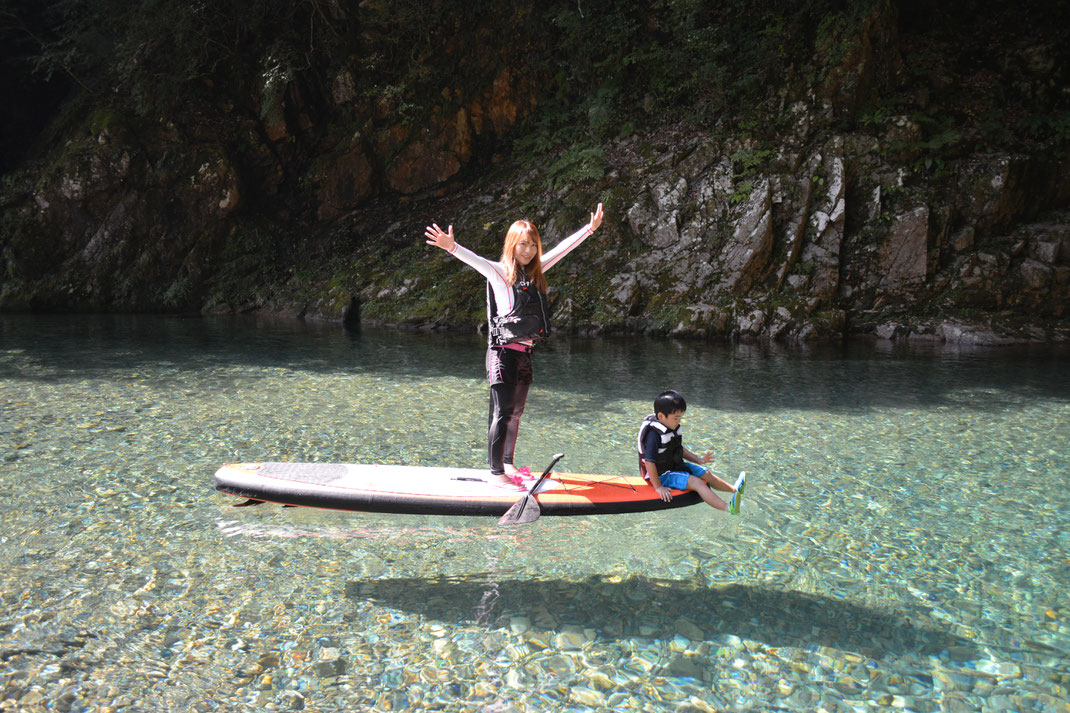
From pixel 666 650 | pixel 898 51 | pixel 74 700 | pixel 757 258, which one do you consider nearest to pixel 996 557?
pixel 666 650

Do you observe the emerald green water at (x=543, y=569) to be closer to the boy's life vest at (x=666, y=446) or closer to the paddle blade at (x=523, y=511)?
the paddle blade at (x=523, y=511)

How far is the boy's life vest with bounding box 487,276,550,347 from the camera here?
4.54 meters

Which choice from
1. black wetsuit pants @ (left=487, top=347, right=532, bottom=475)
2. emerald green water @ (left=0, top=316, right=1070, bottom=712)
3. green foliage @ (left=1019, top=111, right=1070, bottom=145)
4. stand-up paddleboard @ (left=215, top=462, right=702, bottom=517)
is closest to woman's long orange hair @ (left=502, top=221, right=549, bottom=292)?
black wetsuit pants @ (left=487, top=347, right=532, bottom=475)

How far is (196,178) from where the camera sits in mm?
20656

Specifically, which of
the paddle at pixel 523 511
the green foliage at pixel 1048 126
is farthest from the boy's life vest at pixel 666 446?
the green foliage at pixel 1048 126

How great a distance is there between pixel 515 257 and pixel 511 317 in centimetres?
38

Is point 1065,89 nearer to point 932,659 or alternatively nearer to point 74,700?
point 932,659

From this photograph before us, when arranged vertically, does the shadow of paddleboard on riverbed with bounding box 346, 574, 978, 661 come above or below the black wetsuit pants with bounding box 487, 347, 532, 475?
below

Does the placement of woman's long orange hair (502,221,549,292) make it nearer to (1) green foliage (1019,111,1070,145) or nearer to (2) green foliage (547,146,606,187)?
(2) green foliage (547,146,606,187)

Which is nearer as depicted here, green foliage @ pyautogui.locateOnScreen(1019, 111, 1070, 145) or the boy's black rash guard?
the boy's black rash guard

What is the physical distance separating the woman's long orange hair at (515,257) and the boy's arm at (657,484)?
51.9 inches

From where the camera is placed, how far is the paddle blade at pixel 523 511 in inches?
164

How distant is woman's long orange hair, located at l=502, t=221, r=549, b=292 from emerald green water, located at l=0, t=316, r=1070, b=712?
1.72 metres

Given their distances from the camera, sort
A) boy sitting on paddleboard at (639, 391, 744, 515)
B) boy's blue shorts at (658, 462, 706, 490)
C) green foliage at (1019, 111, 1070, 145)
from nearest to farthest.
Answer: boy sitting on paddleboard at (639, 391, 744, 515) → boy's blue shorts at (658, 462, 706, 490) → green foliage at (1019, 111, 1070, 145)
